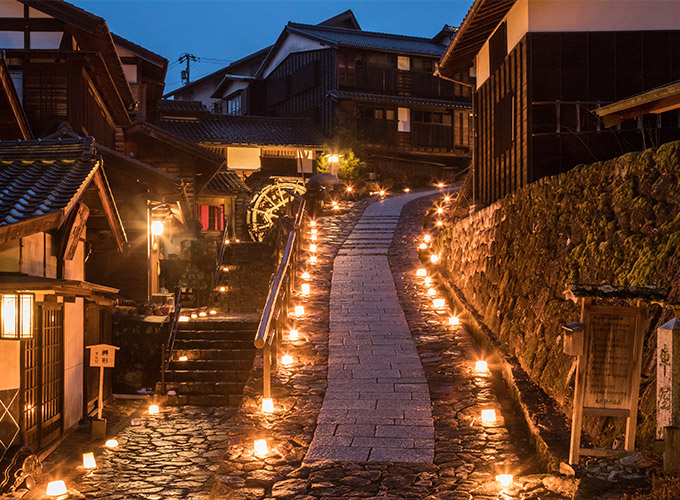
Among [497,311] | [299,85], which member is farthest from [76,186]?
[299,85]

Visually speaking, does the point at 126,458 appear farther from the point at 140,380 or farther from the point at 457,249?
the point at 457,249

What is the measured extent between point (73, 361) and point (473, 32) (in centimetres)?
1361

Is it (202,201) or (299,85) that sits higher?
(299,85)

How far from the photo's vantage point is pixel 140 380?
1972 cm

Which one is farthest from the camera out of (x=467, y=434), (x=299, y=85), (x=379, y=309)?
(x=299, y=85)

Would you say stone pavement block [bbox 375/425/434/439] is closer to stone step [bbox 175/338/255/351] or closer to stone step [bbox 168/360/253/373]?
stone step [bbox 168/360/253/373]

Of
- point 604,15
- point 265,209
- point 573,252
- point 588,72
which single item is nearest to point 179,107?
point 265,209

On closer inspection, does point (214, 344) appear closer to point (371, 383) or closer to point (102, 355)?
point (102, 355)

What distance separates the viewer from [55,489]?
9.59 m

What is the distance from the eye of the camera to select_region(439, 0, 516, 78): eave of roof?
17.0 m

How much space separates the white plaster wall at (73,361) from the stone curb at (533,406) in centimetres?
860

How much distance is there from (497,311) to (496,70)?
24.8 feet

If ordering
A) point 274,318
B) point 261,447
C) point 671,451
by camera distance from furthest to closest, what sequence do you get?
point 274,318
point 261,447
point 671,451

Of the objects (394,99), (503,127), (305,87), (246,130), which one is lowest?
(503,127)
